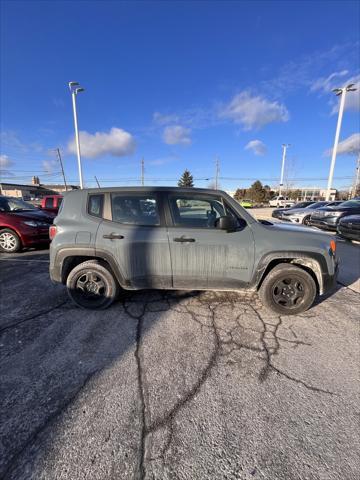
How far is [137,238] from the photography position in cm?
306

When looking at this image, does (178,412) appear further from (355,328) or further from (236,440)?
(355,328)

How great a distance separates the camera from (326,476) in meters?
1.38

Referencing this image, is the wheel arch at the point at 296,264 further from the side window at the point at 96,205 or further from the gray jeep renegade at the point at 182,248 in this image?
the side window at the point at 96,205

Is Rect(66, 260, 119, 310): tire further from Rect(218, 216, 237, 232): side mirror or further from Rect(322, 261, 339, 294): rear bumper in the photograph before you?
Rect(322, 261, 339, 294): rear bumper

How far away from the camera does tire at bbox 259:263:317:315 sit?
3115mm

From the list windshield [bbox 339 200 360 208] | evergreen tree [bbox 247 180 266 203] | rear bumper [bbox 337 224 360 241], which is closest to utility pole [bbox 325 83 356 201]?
windshield [bbox 339 200 360 208]

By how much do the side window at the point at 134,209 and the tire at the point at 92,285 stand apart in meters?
0.81

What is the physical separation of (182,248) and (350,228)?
24.5 ft

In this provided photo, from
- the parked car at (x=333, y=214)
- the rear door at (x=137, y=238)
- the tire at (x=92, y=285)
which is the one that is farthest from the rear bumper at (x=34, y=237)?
the parked car at (x=333, y=214)

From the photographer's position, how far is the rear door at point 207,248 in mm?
3037

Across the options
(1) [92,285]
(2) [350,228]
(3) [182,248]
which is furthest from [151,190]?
(2) [350,228]

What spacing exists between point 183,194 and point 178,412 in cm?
252

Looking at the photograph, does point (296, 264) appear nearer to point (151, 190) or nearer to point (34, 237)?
point (151, 190)

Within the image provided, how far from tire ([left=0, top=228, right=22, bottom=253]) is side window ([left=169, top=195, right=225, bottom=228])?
5.73m
